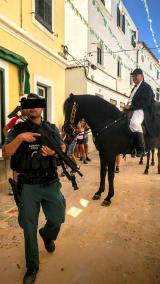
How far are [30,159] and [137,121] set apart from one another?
345 centimetres

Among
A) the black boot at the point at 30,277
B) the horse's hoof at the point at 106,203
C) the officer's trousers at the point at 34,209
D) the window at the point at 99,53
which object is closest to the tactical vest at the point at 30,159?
the officer's trousers at the point at 34,209

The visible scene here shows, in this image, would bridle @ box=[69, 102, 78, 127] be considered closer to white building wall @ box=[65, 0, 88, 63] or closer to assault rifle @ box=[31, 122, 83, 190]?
assault rifle @ box=[31, 122, 83, 190]

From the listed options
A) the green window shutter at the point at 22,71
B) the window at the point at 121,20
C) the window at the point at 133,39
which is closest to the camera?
the green window shutter at the point at 22,71

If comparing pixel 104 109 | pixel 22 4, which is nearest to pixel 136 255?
pixel 104 109

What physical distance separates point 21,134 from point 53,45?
754 cm

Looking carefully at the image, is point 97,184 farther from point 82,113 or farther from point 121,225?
point 121,225

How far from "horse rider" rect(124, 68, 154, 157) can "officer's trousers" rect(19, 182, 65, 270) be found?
3.16 metres

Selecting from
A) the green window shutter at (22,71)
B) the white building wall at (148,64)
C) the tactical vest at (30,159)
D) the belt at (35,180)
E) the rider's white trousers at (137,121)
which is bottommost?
the belt at (35,180)

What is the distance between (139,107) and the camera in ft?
19.5

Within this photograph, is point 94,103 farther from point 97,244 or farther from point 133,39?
point 133,39

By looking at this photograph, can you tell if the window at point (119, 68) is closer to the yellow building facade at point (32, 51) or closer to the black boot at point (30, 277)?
the yellow building facade at point (32, 51)

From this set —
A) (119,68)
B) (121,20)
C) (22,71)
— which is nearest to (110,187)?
(22,71)

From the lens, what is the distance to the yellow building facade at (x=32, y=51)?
689cm

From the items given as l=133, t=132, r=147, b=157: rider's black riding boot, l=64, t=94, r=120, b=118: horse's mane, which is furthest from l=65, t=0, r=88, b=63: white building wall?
l=133, t=132, r=147, b=157: rider's black riding boot
